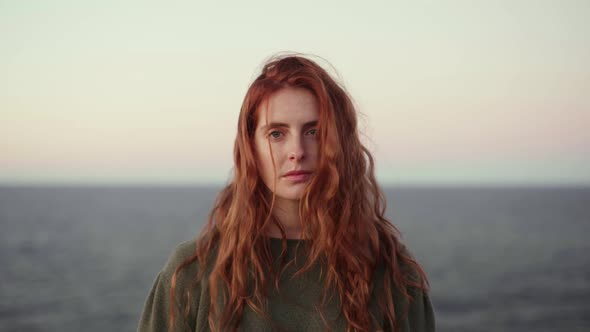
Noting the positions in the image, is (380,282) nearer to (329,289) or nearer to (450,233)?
(329,289)

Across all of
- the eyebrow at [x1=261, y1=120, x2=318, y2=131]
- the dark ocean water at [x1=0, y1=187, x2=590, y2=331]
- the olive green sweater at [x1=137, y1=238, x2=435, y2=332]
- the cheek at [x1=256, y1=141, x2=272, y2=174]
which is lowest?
the dark ocean water at [x1=0, y1=187, x2=590, y2=331]

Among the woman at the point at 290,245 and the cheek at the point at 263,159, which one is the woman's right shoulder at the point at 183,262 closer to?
the woman at the point at 290,245

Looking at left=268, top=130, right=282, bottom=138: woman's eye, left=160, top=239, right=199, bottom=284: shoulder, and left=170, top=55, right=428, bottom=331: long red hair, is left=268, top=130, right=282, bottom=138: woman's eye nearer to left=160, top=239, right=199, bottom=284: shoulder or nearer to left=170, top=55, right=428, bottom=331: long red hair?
left=170, top=55, right=428, bottom=331: long red hair

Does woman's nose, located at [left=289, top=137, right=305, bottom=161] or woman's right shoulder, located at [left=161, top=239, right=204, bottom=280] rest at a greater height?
woman's nose, located at [left=289, top=137, right=305, bottom=161]

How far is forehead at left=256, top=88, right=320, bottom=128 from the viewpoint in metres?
2.87

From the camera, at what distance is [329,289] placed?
2973 mm

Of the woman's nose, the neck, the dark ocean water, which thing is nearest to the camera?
the woman's nose

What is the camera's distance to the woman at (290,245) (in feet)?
9.43

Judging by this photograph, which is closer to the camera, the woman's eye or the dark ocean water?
the woman's eye

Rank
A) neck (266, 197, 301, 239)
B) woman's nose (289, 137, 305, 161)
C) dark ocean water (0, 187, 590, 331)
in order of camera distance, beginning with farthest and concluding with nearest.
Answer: dark ocean water (0, 187, 590, 331)
neck (266, 197, 301, 239)
woman's nose (289, 137, 305, 161)

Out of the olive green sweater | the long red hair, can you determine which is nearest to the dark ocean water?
the long red hair

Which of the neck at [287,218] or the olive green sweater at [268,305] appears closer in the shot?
the olive green sweater at [268,305]

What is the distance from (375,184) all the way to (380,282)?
54 centimetres

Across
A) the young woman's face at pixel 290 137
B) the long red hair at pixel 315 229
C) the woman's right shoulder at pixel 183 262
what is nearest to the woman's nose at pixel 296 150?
the young woman's face at pixel 290 137
